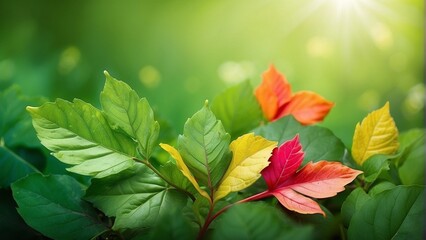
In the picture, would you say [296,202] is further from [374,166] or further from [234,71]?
[234,71]

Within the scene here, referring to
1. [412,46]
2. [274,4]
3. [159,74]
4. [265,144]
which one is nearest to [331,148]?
[265,144]

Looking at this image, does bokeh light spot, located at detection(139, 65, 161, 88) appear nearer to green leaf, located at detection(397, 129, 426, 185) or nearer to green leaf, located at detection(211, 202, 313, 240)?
green leaf, located at detection(397, 129, 426, 185)

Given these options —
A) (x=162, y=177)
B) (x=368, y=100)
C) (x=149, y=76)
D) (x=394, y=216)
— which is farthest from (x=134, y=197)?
(x=368, y=100)

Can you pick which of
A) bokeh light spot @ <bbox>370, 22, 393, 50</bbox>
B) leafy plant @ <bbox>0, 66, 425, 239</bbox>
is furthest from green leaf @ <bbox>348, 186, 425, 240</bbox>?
bokeh light spot @ <bbox>370, 22, 393, 50</bbox>

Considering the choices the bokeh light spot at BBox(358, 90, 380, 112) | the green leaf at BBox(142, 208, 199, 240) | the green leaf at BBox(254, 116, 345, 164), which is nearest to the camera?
the green leaf at BBox(142, 208, 199, 240)

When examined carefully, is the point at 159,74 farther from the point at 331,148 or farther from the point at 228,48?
the point at 331,148
